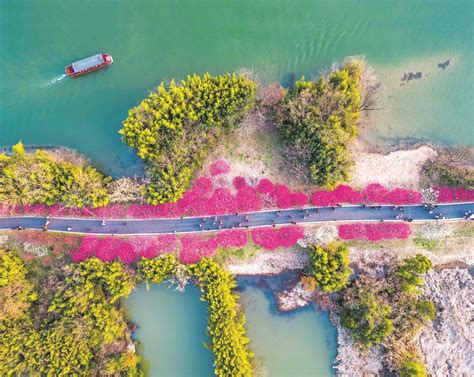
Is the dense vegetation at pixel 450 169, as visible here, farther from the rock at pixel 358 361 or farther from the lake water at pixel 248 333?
the rock at pixel 358 361

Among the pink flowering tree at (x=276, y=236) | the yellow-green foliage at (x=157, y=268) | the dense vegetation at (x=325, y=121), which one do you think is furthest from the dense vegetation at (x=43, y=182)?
the dense vegetation at (x=325, y=121)

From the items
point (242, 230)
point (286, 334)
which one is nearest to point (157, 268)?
point (242, 230)

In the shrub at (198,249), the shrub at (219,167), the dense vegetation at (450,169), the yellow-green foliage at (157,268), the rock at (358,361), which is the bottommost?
the rock at (358,361)

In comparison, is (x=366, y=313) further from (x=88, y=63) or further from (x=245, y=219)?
(x=88, y=63)

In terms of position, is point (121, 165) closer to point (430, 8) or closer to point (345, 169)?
point (345, 169)

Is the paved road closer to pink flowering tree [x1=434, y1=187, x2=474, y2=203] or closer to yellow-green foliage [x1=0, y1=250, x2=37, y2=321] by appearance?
pink flowering tree [x1=434, y1=187, x2=474, y2=203]

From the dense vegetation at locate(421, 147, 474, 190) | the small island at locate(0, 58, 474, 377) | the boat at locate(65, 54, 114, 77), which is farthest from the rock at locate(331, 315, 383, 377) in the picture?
the boat at locate(65, 54, 114, 77)
